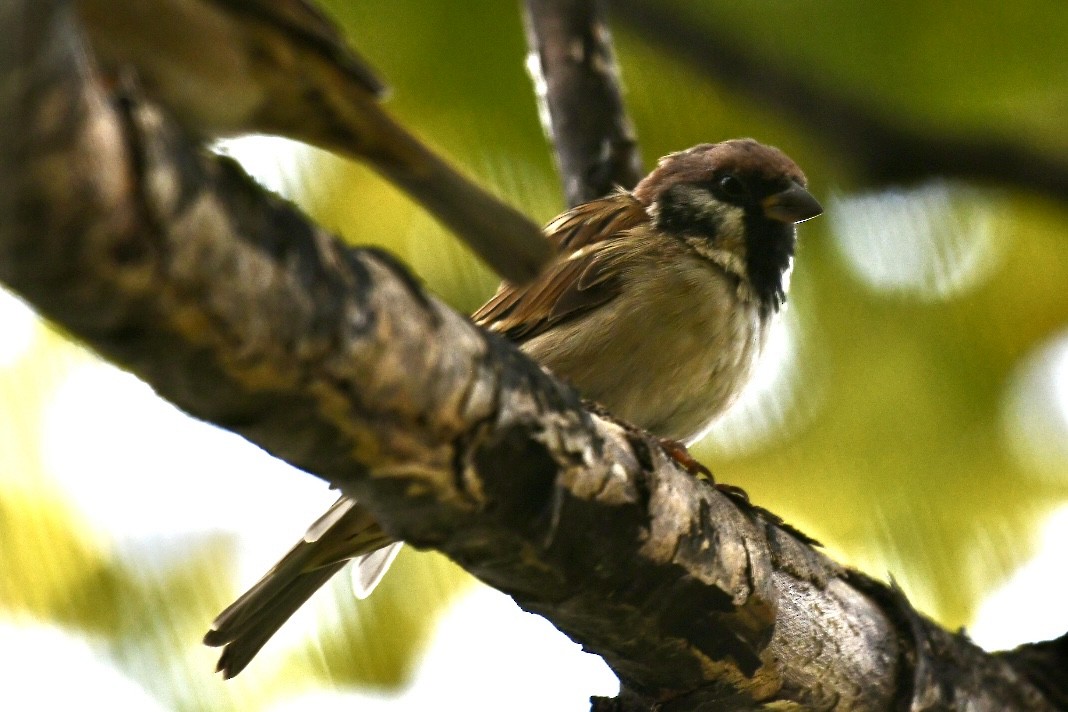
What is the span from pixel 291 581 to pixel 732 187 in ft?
5.31

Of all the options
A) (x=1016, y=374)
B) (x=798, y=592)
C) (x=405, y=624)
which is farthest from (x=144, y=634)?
(x=1016, y=374)

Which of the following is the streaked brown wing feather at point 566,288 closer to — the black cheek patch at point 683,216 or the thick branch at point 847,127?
the black cheek patch at point 683,216

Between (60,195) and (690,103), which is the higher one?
(690,103)

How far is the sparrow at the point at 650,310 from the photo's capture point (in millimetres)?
2916

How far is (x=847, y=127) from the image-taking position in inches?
144

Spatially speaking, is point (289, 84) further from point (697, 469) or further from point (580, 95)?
point (580, 95)

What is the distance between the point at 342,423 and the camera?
1.43 m

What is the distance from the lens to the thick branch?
345 centimetres

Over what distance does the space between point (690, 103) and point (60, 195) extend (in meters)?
3.44

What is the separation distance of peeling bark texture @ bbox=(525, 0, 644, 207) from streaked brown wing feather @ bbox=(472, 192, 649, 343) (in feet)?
1.09

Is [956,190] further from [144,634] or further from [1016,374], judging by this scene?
[144,634]

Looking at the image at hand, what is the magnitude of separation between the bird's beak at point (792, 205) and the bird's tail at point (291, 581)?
1.41 m

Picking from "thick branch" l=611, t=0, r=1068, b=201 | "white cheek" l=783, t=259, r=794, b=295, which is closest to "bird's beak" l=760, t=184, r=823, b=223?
"white cheek" l=783, t=259, r=794, b=295

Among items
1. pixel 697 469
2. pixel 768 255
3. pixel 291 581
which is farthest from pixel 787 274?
pixel 291 581
